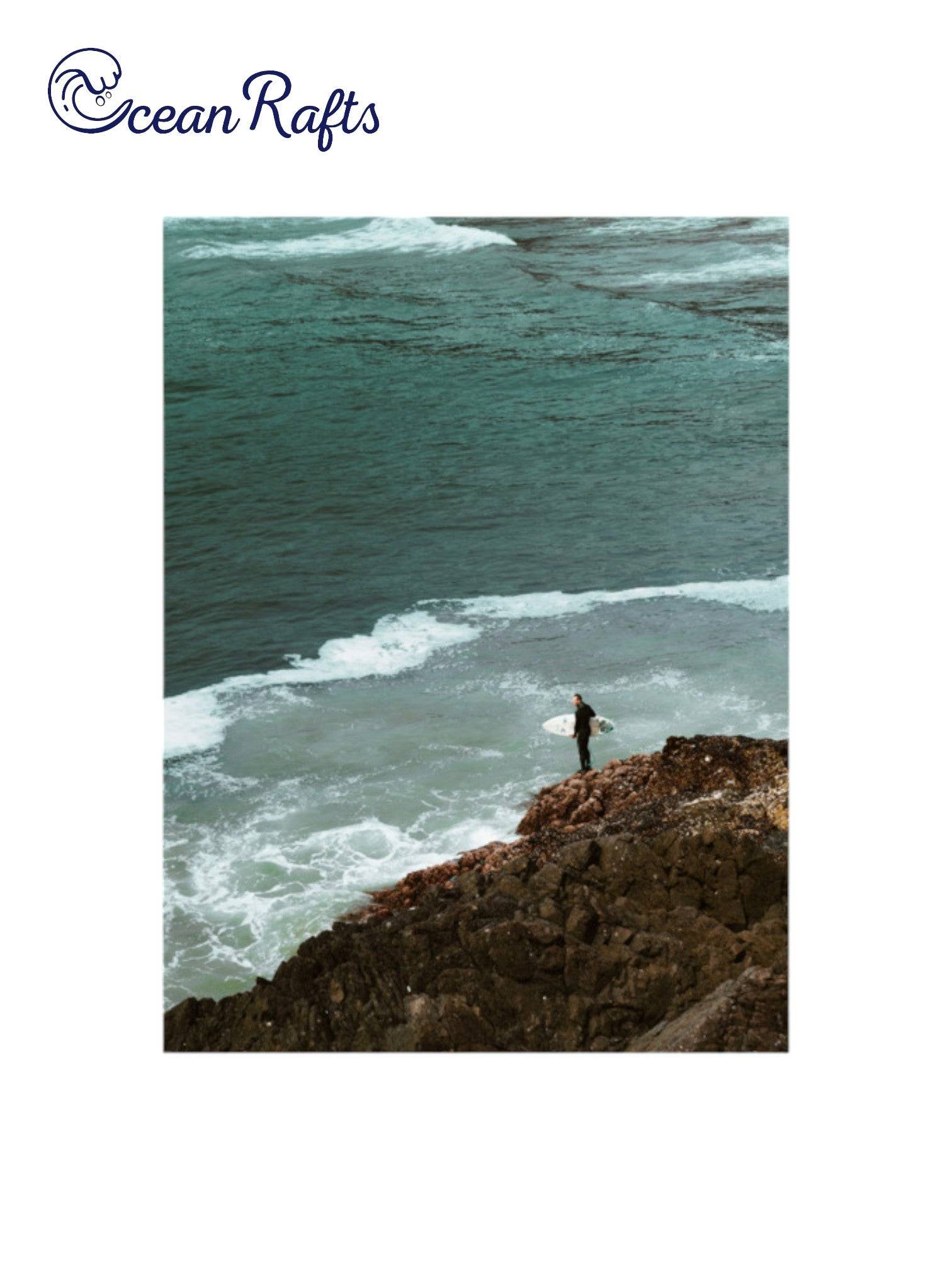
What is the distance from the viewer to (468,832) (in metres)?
13.2

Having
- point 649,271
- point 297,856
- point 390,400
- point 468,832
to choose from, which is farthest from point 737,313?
point 297,856

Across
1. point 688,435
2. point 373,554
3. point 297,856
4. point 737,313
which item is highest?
point 737,313

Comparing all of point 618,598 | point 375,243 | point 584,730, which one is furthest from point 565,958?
point 375,243

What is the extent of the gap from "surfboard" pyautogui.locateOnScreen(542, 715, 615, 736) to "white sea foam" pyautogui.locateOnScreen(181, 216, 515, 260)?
4009mm

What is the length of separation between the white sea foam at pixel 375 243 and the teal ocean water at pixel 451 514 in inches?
1.4

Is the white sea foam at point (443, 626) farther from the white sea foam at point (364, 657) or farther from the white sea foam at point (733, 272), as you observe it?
the white sea foam at point (733, 272)

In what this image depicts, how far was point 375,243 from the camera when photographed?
1358cm

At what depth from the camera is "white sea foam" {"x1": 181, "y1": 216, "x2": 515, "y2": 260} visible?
43.4 feet

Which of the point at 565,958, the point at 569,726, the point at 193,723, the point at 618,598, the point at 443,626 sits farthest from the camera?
the point at 443,626

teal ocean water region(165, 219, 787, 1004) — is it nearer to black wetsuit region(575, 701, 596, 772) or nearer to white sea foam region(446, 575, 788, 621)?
white sea foam region(446, 575, 788, 621)

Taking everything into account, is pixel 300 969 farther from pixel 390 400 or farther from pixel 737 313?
pixel 737 313

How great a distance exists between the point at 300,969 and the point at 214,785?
6.16ft

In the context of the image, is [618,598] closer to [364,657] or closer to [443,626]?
[443,626]

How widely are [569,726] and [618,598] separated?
4.19ft
